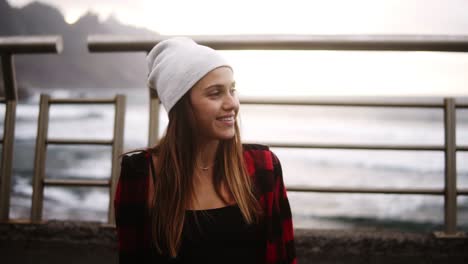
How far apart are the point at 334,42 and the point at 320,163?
10117 millimetres

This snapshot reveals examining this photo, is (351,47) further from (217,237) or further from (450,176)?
(217,237)

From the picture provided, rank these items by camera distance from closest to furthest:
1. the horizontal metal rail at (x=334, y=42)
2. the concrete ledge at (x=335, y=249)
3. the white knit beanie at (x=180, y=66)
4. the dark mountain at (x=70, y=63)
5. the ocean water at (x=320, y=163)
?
the white knit beanie at (x=180, y=66) → the horizontal metal rail at (x=334, y=42) → the concrete ledge at (x=335, y=249) → the ocean water at (x=320, y=163) → the dark mountain at (x=70, y=63)

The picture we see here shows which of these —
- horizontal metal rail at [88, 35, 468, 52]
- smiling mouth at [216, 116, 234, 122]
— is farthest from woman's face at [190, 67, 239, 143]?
horizontal metal rail at [88, 35, 468, 52]

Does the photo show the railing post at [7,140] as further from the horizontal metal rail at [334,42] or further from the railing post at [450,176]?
the railing post at [450,176]

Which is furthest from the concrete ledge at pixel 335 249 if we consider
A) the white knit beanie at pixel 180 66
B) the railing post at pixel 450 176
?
the white knit beanie at pixel 180 66

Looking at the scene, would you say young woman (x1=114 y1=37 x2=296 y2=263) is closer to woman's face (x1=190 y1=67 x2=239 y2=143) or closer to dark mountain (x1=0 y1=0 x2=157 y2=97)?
woman's face (x1=190 y1=67 x2=239 y2=143)

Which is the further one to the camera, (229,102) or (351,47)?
(351,47)

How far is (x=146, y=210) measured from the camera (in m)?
1.13

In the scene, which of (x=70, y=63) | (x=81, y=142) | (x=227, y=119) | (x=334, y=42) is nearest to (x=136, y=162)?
(x=227, y=119)

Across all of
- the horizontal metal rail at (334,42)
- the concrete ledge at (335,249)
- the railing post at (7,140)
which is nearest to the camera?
the horizontal metal rail at (334,42)

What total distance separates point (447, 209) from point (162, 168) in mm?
1272

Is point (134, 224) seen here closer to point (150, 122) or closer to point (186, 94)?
point (186, 94)

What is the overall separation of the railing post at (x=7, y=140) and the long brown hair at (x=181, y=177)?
99 cm

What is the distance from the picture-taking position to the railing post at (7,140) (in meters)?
1.78
